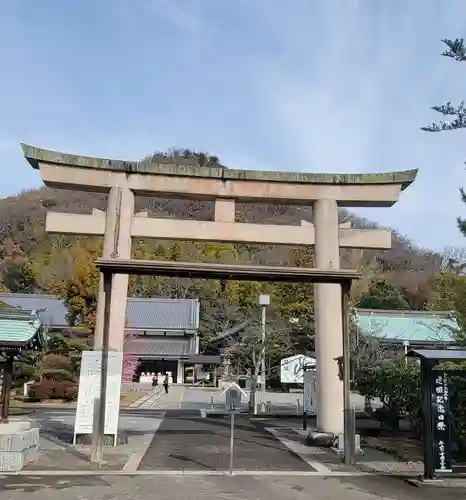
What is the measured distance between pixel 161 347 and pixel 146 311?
165 inches

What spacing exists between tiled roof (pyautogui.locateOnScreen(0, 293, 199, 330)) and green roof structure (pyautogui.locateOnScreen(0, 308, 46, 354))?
112 ft

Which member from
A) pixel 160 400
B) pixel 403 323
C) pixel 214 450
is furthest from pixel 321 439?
pixel 403 323

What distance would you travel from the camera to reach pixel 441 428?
895 centimetres

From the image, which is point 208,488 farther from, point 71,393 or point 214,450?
point 71,393

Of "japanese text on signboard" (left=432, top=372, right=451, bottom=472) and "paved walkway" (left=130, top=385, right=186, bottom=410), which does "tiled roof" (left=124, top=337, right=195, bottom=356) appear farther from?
"japanese text on signboard" (left=432, top=372, right=451, bottom=472)

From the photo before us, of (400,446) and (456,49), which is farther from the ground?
(456,49)

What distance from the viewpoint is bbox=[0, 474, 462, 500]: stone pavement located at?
7504mm

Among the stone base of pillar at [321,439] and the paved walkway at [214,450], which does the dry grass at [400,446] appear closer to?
the stone base of pillar at [321,439]

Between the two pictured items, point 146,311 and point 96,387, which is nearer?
point 96,387

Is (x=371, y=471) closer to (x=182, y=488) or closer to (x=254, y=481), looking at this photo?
(x=254, y=481)

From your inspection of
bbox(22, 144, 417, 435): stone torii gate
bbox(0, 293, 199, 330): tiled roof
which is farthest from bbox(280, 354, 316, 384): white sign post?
bbox(0, 293, 199, 330): tiled roof

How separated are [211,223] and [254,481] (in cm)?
603

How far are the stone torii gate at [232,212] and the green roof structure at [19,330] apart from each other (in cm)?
144

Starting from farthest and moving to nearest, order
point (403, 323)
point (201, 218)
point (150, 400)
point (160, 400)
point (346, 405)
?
point (201, 218) → point (403, 323) → point (160, 400) → point (150, 400) → point (346, 405)
